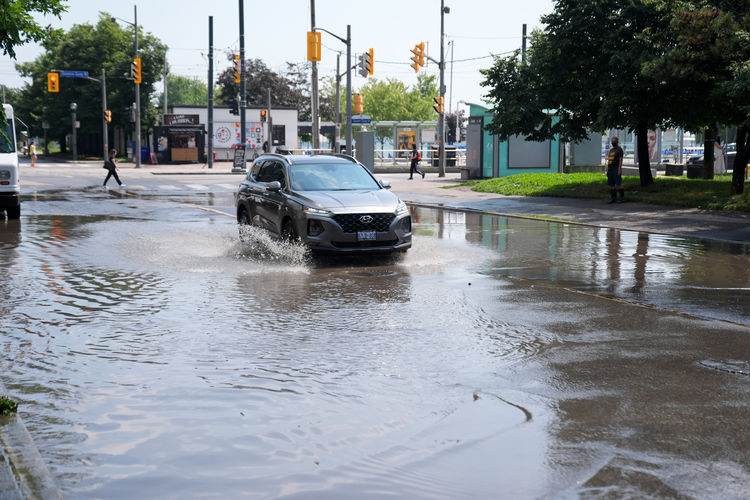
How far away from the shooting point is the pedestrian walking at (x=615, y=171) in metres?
24.5

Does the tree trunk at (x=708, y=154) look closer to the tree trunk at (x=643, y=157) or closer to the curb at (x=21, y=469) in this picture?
the tree trunk at (x=643, y=157)

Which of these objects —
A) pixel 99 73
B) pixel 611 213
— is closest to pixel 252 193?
pixel 611 213

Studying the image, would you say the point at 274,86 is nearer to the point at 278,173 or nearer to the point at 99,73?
the point at 99,73

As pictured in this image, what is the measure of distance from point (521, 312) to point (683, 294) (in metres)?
2.47

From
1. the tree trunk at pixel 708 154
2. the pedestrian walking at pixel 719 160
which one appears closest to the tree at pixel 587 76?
the tree trunk at pixel 708 154

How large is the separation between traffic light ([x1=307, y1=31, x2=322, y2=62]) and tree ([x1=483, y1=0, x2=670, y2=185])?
6.22 m

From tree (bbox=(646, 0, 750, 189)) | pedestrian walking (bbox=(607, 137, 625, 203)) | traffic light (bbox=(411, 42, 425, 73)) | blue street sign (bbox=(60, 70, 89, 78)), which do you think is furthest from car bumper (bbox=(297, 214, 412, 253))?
blue street sign (bbox=(60, 70, 89, 78))

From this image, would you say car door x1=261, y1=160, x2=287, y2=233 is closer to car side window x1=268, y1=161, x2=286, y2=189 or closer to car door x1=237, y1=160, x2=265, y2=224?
car side window x1=268, y1=161, x2=286, y2=189

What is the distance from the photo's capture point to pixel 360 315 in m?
9.08

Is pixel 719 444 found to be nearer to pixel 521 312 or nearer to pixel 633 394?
pixel 633 394

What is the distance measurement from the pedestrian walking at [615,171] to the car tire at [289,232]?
13.2 m

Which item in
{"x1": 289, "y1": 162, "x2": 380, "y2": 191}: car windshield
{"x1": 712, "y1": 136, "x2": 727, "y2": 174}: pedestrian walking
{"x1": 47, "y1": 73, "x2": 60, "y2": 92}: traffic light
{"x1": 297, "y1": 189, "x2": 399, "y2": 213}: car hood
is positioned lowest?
{"x1": 297, "y1": 189, "x2": 399, "y2": 213}: car hood

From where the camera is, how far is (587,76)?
27078mm

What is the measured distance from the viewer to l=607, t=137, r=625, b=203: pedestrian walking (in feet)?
80.5
